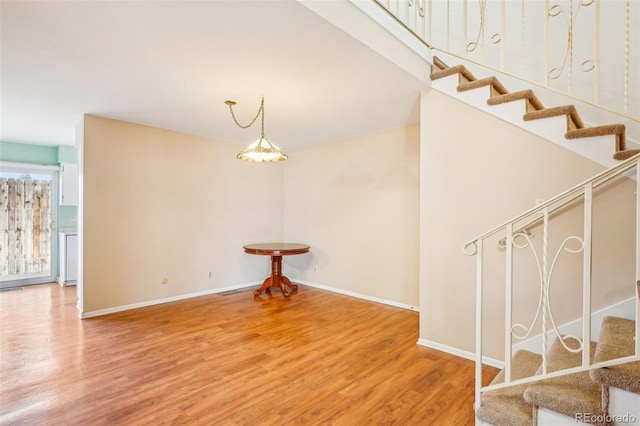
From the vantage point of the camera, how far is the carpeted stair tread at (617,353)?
1.20 m

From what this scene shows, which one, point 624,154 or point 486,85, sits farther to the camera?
point 486,85

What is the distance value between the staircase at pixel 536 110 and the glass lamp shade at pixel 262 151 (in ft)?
5.57

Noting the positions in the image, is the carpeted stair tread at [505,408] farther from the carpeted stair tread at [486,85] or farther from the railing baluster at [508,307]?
the carpeted stair tread at [486,85]

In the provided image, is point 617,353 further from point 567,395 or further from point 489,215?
point 489,215

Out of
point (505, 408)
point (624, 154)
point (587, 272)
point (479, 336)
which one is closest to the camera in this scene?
point (587, 272)

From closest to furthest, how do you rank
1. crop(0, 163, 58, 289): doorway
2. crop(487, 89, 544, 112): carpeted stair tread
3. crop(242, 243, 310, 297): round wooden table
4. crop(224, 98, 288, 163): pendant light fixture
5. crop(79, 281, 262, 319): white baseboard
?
crop(487, 89, 544, 112): carpeted stair tread
crop(224, 98, 288, 163): pendant light fixture
crop(79, 281, 262, 319): white baseboard
crop(242, 243, 310, 297): round wooden table
crop(0, 163, 58, 289): doorway

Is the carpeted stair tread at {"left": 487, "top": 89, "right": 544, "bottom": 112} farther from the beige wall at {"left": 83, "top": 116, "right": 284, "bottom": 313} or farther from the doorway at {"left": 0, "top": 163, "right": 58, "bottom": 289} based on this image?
the doorway at {"left": 0, "top": 163, "right": 58, "bottom": 289}

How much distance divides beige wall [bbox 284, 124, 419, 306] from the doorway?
172 inches

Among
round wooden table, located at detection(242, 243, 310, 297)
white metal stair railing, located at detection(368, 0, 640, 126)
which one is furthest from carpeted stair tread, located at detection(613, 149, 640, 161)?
round wooden table, located at detection(242, 243, 310, 297)

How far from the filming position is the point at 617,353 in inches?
58.1

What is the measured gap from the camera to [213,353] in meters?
2.72

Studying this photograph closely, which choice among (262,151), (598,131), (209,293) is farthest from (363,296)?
(598,131)

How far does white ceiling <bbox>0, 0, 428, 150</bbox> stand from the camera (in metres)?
1.87

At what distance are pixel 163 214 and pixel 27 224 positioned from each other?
3224 millimetres
